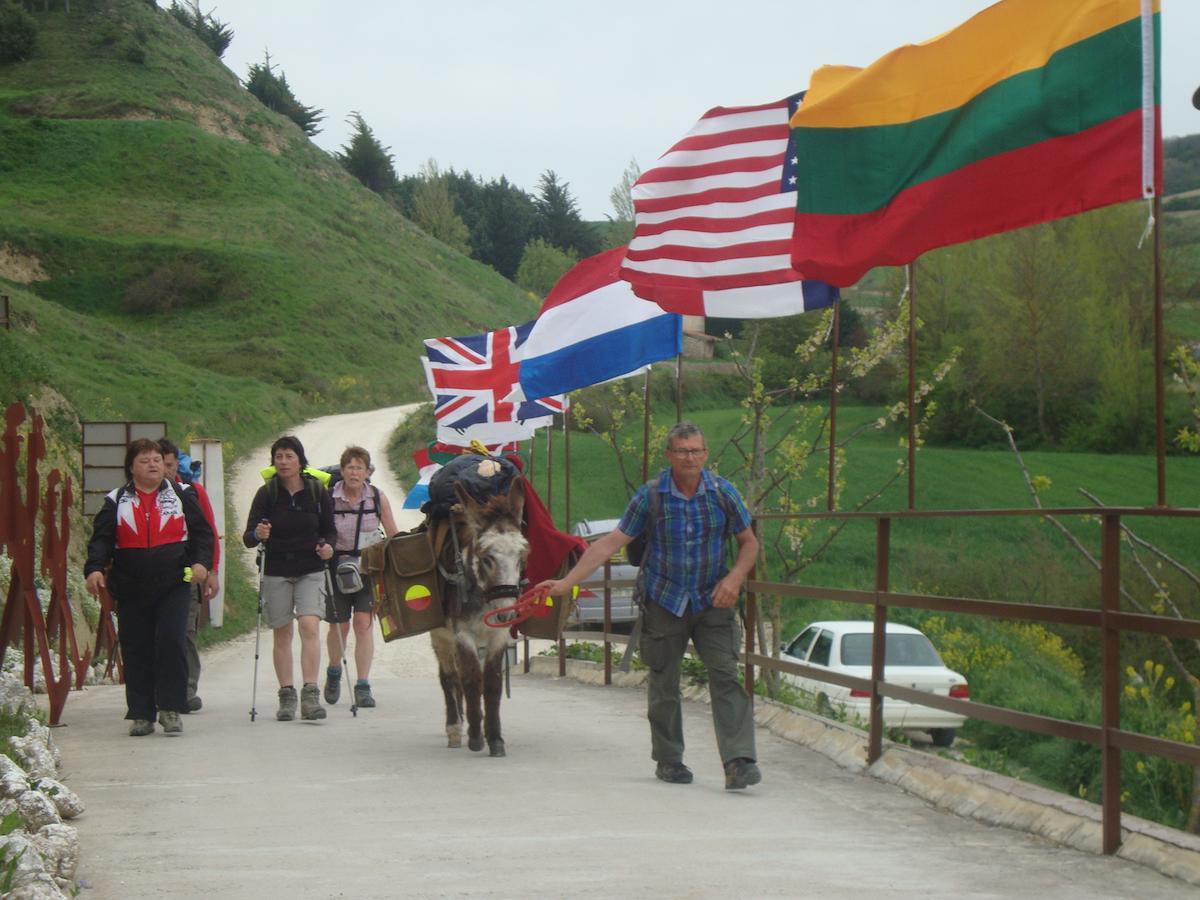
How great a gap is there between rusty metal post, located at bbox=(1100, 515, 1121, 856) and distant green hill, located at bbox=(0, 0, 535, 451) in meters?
39.8

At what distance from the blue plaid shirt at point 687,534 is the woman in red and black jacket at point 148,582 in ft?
13.1

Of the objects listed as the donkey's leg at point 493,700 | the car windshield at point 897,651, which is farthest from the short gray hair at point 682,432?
the car windshield at point 897,651

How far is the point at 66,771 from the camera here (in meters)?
9.10

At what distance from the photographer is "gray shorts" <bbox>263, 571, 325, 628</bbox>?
12227 millimetres

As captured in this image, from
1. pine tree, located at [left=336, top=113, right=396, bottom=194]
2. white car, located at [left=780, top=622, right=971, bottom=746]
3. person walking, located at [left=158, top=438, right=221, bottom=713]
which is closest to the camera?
person walking, located at [left=158, top=438, right=221, bottom=713]

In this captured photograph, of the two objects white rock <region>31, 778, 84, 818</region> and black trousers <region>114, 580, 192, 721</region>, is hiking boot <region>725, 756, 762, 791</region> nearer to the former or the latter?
white rock <region>31, 778, 84, 818</region>

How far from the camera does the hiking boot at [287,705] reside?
1220cm

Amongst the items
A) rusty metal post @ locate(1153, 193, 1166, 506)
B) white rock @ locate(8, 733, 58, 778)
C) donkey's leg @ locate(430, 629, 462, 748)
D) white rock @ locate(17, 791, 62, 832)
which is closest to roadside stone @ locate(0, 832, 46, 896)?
white rock @ locate(17, 791, 62, 832)

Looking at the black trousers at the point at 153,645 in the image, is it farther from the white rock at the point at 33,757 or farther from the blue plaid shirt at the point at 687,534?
the blue plaid shirt at the point at 687,534

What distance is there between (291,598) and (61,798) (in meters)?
5.12

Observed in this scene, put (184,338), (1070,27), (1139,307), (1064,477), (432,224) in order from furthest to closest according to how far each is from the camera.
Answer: (432,224)
(184,338)
(1139,307)
(1064,477)
(1070,27)

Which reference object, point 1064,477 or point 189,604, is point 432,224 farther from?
point 189,604

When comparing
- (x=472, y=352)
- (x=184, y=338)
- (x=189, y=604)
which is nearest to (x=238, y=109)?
(x=184, y=338)

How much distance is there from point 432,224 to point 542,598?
128m
